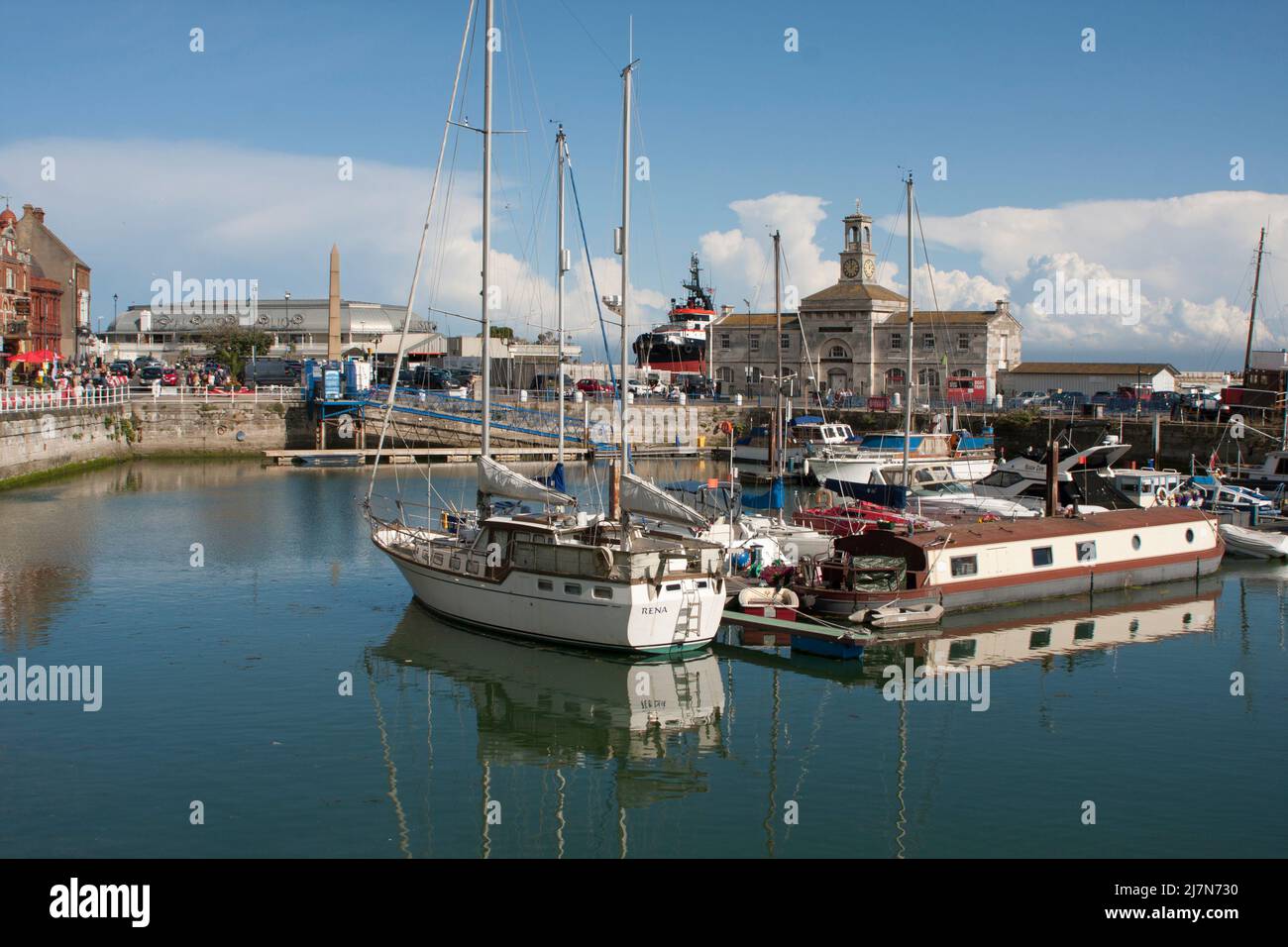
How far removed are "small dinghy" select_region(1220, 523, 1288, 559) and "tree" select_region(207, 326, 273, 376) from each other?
88.3 meters

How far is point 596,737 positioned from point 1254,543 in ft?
94.7

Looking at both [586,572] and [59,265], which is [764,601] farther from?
[59,265]

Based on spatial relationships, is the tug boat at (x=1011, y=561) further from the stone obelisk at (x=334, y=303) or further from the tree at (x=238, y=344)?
the tree at (x=238, y=344)

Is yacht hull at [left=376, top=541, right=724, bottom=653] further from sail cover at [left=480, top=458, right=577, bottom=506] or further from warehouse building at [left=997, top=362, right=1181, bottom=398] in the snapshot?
warehouse building at [left=997, top=362, right=1181, bottom=398]

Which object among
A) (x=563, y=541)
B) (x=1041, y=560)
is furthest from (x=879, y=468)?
(x=563, y=541)

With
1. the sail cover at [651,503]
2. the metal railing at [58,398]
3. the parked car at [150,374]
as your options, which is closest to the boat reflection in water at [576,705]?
the sail cover at [651,503]

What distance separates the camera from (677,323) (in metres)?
129

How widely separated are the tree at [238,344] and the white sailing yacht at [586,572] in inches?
3335

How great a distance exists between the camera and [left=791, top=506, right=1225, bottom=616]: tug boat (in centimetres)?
3009

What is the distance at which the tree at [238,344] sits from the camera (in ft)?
365
